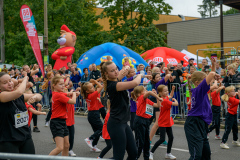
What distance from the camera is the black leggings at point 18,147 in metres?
4.38

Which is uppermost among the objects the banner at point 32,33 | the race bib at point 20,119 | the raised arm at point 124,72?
the banner at point 32,33

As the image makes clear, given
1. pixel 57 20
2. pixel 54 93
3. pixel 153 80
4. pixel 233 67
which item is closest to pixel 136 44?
pixel 57 20

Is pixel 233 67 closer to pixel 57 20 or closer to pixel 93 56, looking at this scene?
pixel 93 56

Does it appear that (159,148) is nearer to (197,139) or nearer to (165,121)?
(165,121)

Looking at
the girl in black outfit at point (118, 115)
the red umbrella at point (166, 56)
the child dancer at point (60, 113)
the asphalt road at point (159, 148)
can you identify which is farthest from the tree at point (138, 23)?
the girl in black outfit at point (118, 115)

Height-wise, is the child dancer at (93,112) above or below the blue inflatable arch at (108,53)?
below

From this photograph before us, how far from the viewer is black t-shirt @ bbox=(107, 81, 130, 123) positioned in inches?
189

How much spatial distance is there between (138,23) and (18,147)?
1121 inches

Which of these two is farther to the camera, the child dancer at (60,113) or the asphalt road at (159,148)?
the asphalt road at (159,148)

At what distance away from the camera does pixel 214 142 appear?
884 centimetres

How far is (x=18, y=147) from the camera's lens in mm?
4484

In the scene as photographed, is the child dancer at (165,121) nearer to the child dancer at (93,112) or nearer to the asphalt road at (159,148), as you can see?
the asphalt road at (159,148)

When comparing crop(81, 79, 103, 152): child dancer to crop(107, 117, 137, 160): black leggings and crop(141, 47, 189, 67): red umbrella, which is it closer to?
crop(107, 117, 137, 160): black leggings

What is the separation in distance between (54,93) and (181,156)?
3.12 meters
